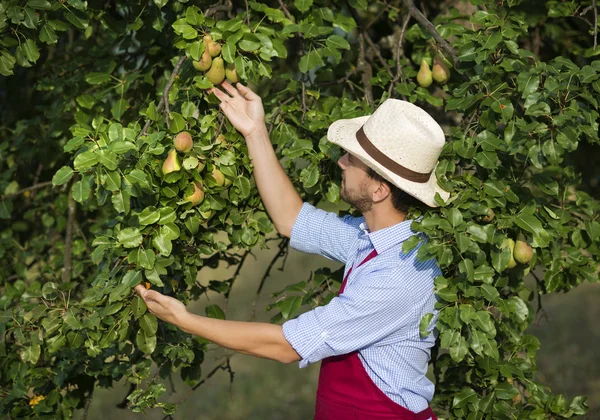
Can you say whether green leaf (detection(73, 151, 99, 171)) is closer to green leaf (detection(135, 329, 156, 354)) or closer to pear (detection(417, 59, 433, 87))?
green leaf (detection(135, 329, 156, 354))

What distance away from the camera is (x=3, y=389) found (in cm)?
296

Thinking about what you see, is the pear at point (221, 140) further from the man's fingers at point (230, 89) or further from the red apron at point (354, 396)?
the red apron at point (354, 396)

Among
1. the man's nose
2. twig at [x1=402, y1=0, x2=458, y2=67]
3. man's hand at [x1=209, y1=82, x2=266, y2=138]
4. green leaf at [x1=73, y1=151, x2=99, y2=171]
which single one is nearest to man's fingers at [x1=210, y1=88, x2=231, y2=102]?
man's hand at [x1=209, y1=82, x2=266, y2=138]

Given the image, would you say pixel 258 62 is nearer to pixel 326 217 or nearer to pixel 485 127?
pixel 326 217

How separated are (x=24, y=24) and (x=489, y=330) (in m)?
1.63

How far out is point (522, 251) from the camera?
247 centimetres

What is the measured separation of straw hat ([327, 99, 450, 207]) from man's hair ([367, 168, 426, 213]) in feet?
0.19

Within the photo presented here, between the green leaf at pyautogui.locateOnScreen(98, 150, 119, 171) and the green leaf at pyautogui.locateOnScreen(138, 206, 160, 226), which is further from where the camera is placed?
the green leaf at pyautogui.locateOnScreen(138, 206, 160, 226)

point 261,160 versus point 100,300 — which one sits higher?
point 261,160

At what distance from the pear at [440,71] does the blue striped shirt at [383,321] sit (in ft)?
2.21

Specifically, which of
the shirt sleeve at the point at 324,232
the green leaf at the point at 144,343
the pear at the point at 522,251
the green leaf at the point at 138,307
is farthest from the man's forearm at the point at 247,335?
the pear at the point at 522,251

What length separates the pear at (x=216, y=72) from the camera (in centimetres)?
249

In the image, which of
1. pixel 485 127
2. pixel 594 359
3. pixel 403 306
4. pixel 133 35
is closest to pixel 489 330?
pixel 403 306

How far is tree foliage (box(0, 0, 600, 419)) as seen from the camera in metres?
2.28
